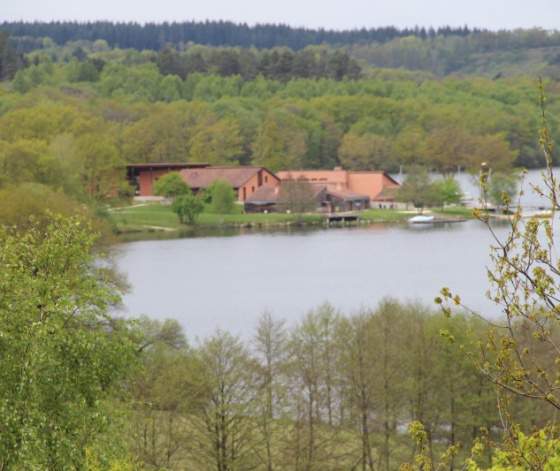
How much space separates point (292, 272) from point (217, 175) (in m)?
16.9

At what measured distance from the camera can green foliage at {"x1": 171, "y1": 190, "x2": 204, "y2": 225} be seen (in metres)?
35.6

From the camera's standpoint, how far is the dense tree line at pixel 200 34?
431 feet

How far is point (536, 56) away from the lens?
105m

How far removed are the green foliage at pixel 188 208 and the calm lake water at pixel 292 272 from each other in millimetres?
3088

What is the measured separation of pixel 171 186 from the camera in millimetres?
38844

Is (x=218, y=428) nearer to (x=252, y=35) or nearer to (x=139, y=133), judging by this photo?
(x=139, y=133)

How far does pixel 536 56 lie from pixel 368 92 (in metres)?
42.3

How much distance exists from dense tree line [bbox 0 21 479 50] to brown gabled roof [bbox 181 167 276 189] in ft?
293

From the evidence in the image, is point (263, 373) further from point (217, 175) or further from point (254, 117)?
point (254, 117)

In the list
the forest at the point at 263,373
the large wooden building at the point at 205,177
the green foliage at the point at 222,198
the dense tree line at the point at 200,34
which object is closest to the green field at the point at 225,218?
the green foliage at the point at 222,198

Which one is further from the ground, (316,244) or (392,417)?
(392,417)

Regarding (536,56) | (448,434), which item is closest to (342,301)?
(448,434)

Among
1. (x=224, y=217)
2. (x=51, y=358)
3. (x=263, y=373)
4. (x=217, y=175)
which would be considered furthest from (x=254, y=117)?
(x=51, y=358)

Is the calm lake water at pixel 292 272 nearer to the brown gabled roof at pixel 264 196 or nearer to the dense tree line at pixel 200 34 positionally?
the brown gabled roof at pixel 264 196
